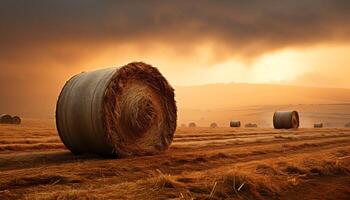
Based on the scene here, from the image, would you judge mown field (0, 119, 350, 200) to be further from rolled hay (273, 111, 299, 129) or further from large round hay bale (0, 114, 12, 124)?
large round hay bale (0, 114, 12, 124)

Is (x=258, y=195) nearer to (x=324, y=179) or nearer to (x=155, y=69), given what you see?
(x=324, y=179)

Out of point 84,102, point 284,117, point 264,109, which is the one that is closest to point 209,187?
point 84,102

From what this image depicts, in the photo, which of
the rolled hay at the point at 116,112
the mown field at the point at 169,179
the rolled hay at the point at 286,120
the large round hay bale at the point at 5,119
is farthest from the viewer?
the large round hay bale at the point at 5,119

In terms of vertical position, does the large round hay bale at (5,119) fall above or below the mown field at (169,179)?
above

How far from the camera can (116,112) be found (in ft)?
29.9

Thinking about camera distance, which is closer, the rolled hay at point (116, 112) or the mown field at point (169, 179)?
the mown field at point (169, 179)

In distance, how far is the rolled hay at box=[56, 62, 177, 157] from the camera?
883cm

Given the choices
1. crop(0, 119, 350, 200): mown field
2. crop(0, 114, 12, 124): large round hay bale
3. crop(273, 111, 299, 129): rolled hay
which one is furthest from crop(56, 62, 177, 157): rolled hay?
crop(0, 114, 12, 124): large round hay bale

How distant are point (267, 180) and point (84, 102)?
193 inches

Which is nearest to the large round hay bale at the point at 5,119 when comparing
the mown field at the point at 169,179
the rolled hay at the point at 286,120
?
the rolled hay at the point at 286,120

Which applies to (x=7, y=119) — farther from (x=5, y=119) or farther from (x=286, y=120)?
(x=286, y=120)

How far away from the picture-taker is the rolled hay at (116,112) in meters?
8.83

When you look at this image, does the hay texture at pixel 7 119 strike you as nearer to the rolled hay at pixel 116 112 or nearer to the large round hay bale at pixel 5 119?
the large round hay bale at pixel 5 119

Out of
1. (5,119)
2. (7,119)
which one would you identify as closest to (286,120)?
(7,119)
